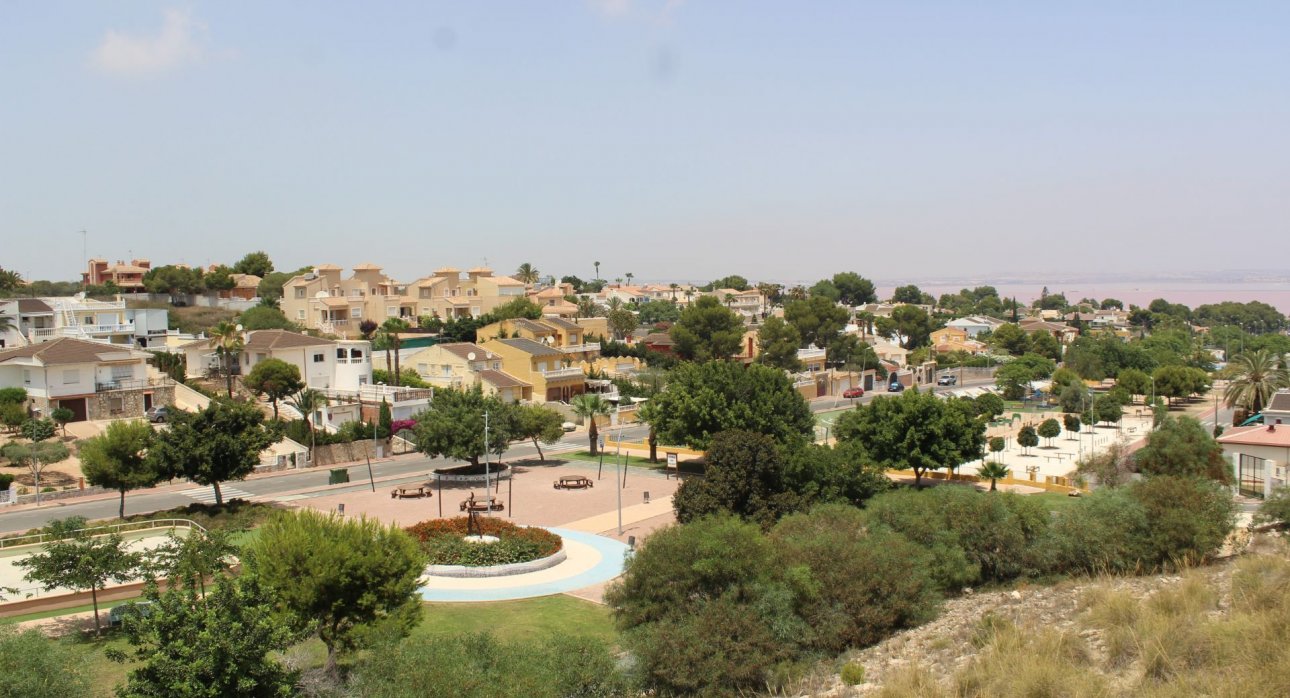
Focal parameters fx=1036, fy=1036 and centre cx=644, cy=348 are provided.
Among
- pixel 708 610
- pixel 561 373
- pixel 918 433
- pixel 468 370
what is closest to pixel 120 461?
pixel 708 610

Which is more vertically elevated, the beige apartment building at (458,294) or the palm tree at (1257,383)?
the beige apartment building at (458,294)

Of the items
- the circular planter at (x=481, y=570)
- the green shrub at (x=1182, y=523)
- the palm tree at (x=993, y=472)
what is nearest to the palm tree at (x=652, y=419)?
the palm tree at (x=993, y=472)

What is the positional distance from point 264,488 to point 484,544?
1722 cm

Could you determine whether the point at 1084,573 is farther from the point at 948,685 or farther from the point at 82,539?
the point at 82,539

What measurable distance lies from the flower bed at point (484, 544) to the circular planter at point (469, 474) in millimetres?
10230

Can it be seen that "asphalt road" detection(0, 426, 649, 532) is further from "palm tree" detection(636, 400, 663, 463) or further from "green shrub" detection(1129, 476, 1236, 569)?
"green shrub" detection(1129, 476, 1236, 569)

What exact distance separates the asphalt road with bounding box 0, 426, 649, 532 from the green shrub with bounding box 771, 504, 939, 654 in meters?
25.8

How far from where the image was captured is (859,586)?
2259 cm

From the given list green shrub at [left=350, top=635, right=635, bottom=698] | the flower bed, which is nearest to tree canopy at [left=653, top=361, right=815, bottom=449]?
the flower bed

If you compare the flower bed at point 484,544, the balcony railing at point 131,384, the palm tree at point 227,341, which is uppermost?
the palm tree at point 227,341

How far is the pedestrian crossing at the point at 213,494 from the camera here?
41500 mm

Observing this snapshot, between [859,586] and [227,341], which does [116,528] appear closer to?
[859,586]

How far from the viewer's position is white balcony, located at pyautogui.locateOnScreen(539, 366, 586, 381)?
6987cm

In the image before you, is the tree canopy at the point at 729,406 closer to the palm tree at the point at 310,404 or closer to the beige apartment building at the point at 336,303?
the palm tree at the point at 310,404
